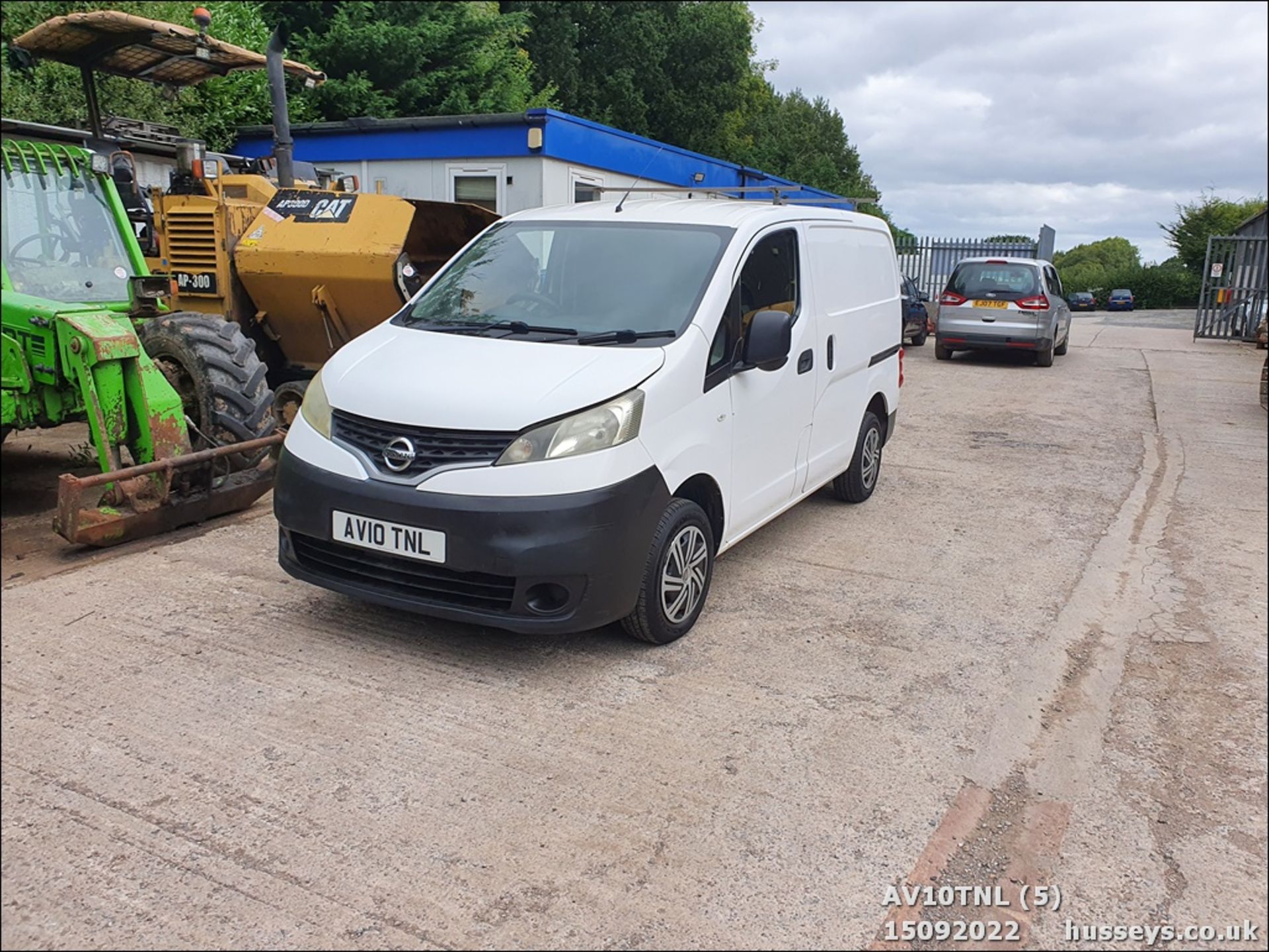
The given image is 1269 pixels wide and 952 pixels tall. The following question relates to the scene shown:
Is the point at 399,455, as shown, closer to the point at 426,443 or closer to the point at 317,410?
the point at 426,443

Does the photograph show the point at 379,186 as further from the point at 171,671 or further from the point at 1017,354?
the point at 1017,354

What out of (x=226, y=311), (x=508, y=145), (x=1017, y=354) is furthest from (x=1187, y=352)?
(x=226, y=311)

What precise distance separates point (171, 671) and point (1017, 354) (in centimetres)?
1555

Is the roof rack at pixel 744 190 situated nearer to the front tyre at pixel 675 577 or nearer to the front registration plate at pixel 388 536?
the front tyre at pixel 675 577

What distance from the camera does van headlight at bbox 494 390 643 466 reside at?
3898mm

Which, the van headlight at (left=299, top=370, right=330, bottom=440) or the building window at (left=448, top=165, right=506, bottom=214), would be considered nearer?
the van headlight at (left=299, top=370, right=330, bottom=440)

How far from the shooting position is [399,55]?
1922cm

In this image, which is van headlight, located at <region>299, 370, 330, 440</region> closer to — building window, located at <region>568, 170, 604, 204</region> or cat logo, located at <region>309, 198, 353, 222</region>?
cat logo, located at <region>309, 198, 353, 222</region>

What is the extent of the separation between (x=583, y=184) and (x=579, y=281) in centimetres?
1033

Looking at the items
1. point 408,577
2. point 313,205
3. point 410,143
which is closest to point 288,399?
point 313,205

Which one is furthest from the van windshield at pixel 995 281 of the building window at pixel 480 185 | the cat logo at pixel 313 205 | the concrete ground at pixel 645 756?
the cat logo at pixel 313 205

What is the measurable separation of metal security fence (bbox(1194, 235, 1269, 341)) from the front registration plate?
72.2 feet

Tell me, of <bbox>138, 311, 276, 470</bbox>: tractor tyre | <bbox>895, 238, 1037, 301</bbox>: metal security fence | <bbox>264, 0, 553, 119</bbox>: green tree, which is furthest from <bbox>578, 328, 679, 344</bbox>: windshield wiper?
<bbox>895, 238, 1037, 301</bbox>: metal security fence

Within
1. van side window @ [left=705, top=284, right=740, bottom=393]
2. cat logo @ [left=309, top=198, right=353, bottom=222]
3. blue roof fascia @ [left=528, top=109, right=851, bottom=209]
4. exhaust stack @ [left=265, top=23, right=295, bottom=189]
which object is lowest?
van side window @ [left=705, top=284, right=740, bottom=393]
